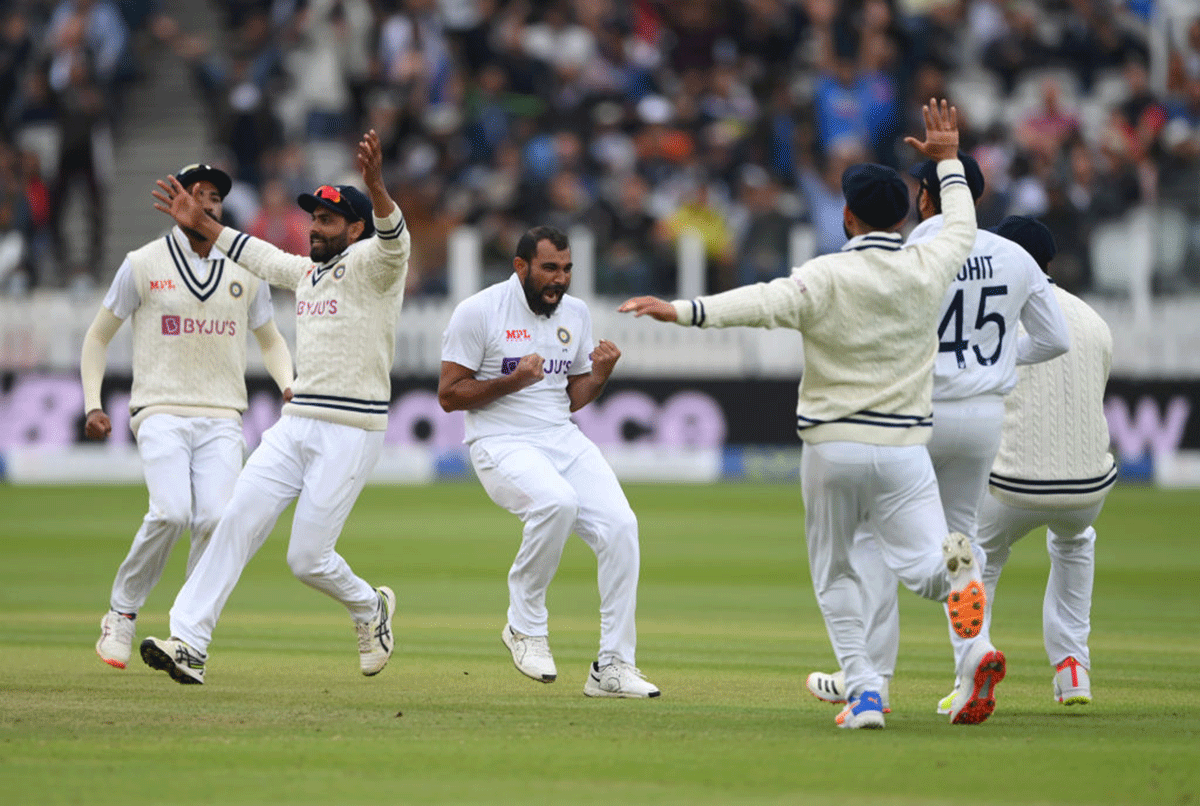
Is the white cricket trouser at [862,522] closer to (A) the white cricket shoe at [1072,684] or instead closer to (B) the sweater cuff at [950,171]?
(B) the sweater cuff at [950,171]

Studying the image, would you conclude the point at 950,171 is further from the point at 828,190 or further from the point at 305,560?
the point at 828,190

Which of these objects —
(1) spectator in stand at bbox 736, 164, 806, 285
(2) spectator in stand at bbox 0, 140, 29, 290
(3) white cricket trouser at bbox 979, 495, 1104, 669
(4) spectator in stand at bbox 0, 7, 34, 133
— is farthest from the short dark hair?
(4) spectator in stand at bbox 0, 7, 34, 133

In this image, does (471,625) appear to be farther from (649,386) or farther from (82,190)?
(82,190)

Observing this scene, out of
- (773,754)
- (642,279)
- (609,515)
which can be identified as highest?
(642,279)

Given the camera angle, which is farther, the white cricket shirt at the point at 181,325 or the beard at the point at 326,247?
the white cricket shirt at the point at 181,325

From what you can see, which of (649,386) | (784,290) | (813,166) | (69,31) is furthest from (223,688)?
(69,31)

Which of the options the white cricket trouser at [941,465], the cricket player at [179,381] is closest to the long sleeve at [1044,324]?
the white cricket trouser at [941,465]

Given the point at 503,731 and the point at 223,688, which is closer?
the point at 503,731

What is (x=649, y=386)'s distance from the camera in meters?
20.8

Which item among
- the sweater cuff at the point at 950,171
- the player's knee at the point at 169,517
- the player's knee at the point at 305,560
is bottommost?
the player's knee at the point at 305,560

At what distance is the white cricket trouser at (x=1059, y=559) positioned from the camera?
26.3 feet

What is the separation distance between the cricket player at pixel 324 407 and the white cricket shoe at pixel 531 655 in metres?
0.69

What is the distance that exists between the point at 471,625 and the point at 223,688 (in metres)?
2.94

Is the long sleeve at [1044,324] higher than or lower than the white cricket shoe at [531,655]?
higher
